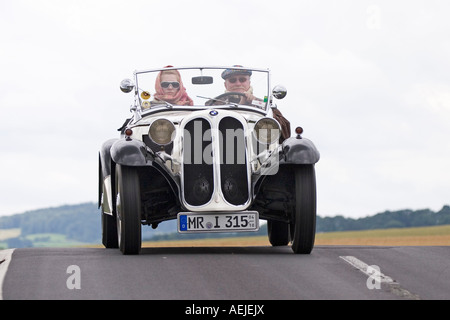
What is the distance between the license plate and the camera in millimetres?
12328

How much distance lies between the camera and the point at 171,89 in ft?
49.4

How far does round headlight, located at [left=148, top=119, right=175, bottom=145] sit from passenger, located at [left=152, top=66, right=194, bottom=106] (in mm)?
1920

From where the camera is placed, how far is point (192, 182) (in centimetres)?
1273

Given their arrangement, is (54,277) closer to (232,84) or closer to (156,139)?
(156,139)

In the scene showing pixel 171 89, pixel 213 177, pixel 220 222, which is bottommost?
pixel 220 222

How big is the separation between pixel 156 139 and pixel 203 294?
13.8 feet

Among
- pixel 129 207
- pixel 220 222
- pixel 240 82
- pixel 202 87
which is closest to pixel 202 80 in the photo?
pixel 202 87

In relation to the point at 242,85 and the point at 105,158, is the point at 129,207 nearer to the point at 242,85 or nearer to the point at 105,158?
the point at 105,158

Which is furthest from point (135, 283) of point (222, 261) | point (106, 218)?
point (106, 218)

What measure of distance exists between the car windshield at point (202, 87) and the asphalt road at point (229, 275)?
2.79m

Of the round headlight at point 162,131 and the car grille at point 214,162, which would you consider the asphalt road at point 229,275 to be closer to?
the car grille at point 214,162

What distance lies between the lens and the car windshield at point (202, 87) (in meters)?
14.9

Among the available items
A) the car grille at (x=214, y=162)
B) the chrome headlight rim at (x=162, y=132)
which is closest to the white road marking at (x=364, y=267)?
the car grille at (x=214, y=162)

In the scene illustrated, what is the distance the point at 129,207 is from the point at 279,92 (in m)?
3.61
